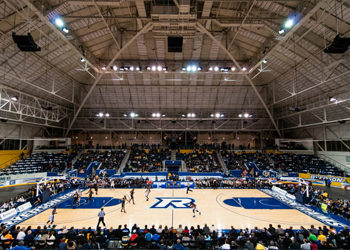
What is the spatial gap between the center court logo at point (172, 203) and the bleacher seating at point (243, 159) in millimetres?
17501

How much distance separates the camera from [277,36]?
1922 cm

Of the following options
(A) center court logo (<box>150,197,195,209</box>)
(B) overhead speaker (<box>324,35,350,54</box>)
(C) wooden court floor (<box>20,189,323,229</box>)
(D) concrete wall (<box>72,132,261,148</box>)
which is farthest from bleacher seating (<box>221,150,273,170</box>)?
(B) overhead speaker (<box>324,35,350,54</box>)

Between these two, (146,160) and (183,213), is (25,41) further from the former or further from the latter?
(146,160)

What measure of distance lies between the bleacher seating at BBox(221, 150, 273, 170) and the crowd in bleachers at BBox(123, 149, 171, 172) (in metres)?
11.4

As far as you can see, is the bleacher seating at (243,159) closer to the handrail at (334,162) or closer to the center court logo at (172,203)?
the handrail at (334,162)

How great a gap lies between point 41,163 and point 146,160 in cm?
1744

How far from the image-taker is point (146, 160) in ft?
128

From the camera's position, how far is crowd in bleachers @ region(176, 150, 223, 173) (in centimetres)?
3563

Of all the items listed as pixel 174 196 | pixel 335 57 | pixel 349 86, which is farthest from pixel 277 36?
pixel 174 196

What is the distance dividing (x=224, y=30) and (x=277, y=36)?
→ 9.36m

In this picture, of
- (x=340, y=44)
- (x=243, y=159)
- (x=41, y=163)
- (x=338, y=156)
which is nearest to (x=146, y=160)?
(x=41, y=163)

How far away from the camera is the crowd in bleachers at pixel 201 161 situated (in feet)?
117

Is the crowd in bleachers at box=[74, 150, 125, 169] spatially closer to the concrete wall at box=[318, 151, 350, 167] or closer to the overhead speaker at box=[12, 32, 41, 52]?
the overhead speaker at box=[12, 32, 41, 52]

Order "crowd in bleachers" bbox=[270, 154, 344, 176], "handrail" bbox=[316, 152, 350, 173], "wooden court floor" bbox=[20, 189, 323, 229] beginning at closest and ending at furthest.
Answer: "wooden court floor" bbox=[20, 189, 323, 229], "handrail" bbox=[316, 152, 350, 173], "crowd in bleachers" bbox=[270, 154, 344, 176]
